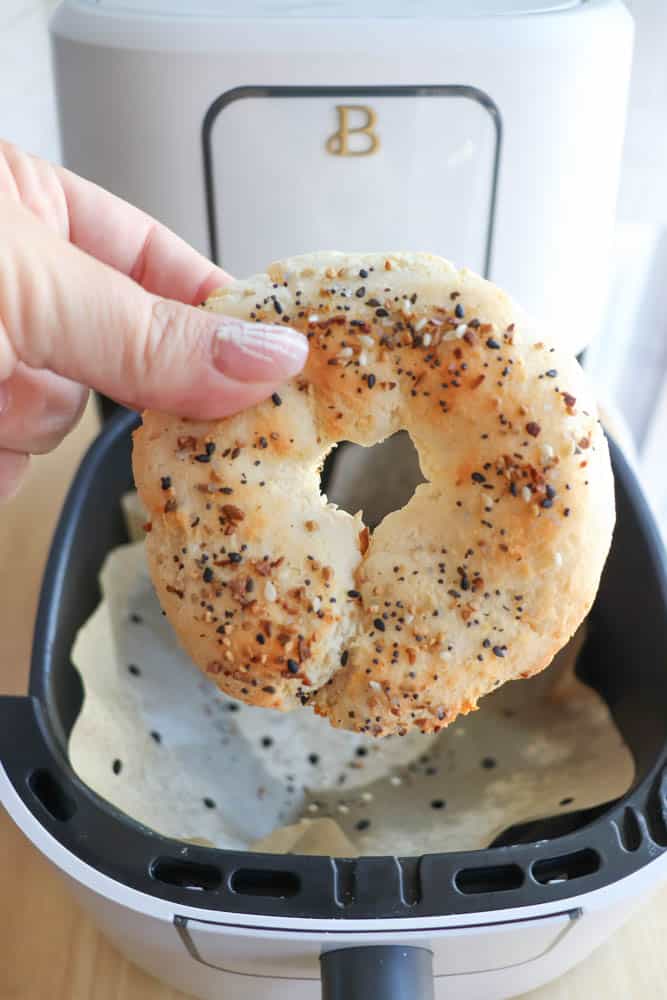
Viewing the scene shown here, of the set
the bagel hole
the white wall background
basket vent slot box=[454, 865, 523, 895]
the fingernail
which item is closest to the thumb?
the fingernail

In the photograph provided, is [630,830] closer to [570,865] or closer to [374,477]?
[570,865]

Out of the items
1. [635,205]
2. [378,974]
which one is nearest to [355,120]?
[635,205]

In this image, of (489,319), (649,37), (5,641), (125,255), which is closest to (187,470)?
(489,319)

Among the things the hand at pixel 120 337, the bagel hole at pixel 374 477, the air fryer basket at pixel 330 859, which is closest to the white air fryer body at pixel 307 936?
the air fryer basket at pixel 330 859

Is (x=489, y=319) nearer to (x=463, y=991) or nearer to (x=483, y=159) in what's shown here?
(x=483, y=159)

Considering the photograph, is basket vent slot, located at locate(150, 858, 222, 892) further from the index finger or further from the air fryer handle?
the index finger

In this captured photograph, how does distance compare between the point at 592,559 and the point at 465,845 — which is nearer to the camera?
the point at 592,559
